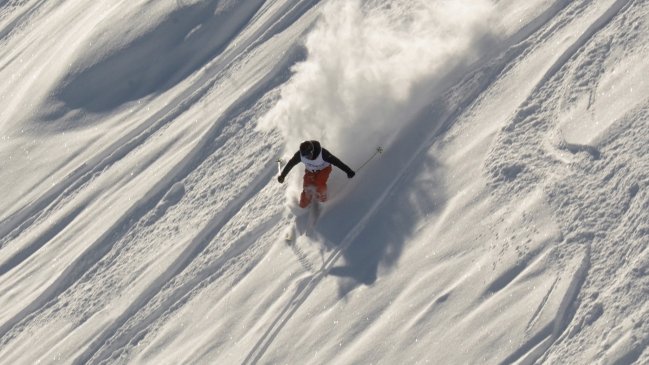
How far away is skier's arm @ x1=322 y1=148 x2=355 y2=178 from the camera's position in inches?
431

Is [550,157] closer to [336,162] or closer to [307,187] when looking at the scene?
[336,162]

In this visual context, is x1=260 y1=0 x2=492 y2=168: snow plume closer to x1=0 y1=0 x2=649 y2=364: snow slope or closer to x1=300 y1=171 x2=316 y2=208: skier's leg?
x1=0 y1=0 x2=649 y2=364: snow slope

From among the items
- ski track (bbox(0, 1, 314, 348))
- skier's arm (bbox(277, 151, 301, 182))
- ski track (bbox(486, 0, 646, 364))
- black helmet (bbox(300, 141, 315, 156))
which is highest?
ski track (bbox(0, 1, 314, 348))

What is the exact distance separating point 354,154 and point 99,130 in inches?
160

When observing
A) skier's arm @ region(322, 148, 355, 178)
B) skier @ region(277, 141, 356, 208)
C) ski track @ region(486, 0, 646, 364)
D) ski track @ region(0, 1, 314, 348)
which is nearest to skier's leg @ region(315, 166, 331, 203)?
skier @ region(277, 141, 356, 208)

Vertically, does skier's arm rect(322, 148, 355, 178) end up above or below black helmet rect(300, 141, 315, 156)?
below

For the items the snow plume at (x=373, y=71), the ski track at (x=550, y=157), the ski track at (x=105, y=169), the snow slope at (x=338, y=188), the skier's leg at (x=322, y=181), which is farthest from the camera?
the ski track at (x=105, y=169)

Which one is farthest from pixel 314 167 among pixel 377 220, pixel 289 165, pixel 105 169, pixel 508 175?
pixel 105 169

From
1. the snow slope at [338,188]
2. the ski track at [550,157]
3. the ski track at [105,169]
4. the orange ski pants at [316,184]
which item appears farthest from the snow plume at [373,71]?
the ski track at [550,157]

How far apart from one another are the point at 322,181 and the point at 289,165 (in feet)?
1.53

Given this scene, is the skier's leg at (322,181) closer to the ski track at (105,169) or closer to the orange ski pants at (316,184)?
the orange ski pants at (316,184)

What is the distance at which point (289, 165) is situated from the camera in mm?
11367

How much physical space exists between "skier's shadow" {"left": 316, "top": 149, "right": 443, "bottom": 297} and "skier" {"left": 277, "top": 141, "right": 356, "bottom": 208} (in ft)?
1.24

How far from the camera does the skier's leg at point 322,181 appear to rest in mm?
11172
